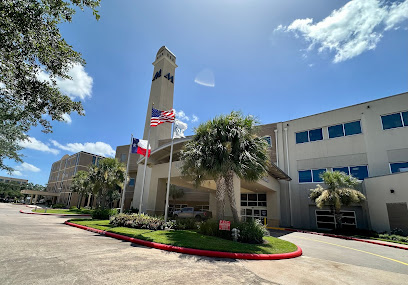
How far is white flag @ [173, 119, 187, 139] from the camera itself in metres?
16.3

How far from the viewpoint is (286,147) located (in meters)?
28.9

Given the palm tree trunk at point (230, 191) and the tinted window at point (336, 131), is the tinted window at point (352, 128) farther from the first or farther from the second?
the palm tree trunk at point (230, 191)

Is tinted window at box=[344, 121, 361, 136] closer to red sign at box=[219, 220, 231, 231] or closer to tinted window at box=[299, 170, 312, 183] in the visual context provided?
tinted window at box=[299, 170, 312, 183]

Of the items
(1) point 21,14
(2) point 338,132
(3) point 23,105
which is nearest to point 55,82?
(3) point 23,105

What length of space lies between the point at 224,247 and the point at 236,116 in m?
8.17

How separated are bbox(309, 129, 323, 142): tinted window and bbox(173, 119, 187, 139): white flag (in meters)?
18.8

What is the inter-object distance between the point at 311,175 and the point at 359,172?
15.9 feet

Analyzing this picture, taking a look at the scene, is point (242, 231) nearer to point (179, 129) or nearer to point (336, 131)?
point (179, 129)

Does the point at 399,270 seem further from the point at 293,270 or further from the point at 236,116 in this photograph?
the point at 236,116

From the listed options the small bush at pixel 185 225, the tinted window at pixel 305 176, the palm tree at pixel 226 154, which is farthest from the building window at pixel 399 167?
the small bush at pixel 185 225

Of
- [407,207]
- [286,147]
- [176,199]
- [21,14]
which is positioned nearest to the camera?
[21,14]

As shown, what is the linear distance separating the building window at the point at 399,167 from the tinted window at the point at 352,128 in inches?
184

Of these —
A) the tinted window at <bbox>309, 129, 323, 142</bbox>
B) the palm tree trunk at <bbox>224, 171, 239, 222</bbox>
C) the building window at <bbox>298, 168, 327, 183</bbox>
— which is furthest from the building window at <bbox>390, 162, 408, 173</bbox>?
the palm tree trunk at <bbox>224, 171, 239, 222</bbox>

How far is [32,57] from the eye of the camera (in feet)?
25.1
